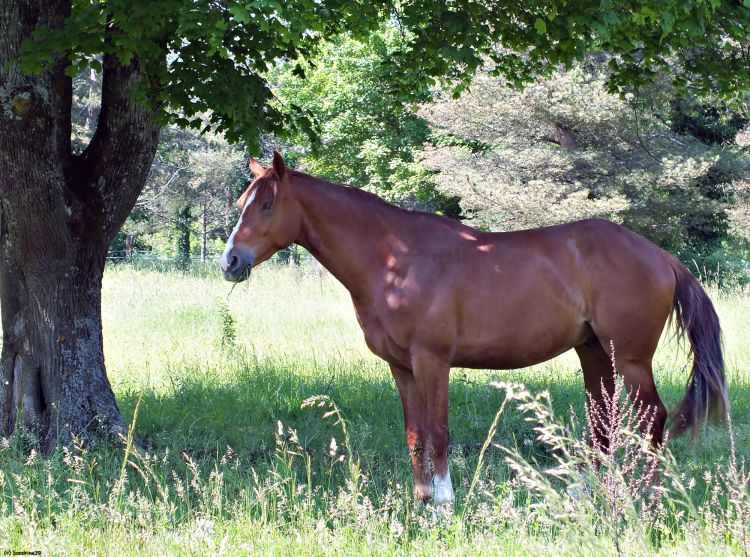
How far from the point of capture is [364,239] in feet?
17.1

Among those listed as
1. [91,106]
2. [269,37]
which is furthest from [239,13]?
[91,106]

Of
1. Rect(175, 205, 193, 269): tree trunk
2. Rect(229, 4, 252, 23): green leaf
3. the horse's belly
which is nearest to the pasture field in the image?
the horse's belly

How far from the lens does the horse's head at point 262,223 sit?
4.88 meters

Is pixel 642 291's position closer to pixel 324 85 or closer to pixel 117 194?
pixel 117 194

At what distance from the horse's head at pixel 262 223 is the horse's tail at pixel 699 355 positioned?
9.10 ft

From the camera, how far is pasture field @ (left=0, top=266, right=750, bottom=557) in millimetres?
3451

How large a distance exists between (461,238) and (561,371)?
4.30m

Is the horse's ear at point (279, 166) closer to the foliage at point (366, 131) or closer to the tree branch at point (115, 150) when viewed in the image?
the tree branch at point (115, 150)

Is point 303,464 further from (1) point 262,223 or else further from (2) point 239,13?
(2) point 239,13

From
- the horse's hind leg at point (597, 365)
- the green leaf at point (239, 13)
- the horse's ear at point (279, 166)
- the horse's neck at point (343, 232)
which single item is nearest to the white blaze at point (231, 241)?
the horse's ear at point (279, 166)

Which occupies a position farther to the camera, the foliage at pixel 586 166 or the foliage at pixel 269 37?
the foliage at pixel 586 166

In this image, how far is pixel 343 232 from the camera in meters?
5.20

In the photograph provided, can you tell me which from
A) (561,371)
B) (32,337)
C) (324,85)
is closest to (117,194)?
(32,337)

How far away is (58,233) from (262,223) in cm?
190
